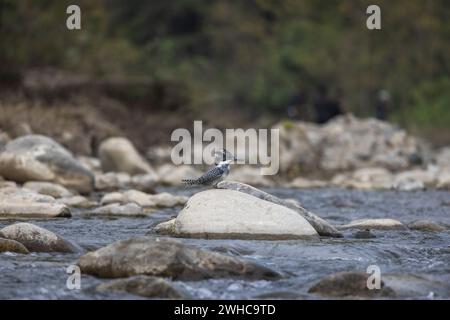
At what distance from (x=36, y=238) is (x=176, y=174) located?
9.53 metres

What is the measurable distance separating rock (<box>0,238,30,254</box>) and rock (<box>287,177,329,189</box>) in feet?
33.4

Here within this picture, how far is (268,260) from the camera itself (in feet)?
25.6

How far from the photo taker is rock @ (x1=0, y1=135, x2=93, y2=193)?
1353 cm

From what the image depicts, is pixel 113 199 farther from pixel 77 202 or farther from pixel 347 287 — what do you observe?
pixel 347 287

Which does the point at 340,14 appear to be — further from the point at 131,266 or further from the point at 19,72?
the point at 131,266

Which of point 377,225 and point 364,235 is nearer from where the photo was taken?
point 364,235

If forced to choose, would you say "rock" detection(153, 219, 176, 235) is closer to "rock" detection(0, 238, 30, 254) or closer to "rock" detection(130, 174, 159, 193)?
"rock" detection(0, 238, 30, 254)

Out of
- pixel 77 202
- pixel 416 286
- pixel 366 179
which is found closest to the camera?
pixel 416 286

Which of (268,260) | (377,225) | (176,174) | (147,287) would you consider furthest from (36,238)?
(176,174)

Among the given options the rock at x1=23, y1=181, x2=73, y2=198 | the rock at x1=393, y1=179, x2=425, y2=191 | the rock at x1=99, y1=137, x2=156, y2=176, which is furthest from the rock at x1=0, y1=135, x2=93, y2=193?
the rock at x1=393, y1=179, x2=425, y2=191

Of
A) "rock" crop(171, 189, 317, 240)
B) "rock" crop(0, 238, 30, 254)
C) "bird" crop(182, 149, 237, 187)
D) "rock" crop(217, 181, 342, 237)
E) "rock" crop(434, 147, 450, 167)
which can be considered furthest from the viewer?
"rock" crop(434, 147, 450, 167)

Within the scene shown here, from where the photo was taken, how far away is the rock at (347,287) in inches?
260

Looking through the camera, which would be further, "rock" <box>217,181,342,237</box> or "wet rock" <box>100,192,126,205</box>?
"wet rock" <box>100,192,126,205</box>

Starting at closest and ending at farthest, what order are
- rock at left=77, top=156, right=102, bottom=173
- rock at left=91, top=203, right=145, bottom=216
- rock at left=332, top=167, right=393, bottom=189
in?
rock at left=91, top=203, right=145, bottom=216
rock at left=332, top=167, right=393, bottom=189
rock at left=77, top=156, right=102, bottom=173
